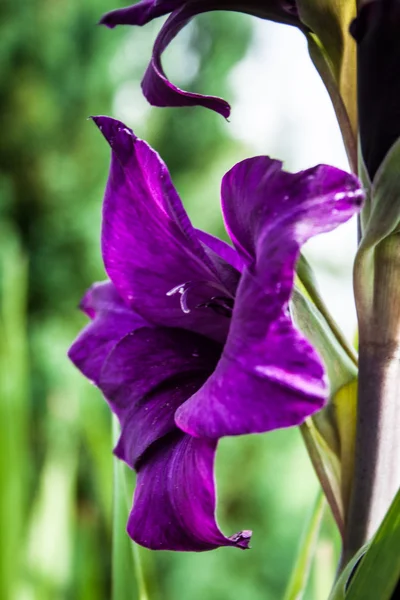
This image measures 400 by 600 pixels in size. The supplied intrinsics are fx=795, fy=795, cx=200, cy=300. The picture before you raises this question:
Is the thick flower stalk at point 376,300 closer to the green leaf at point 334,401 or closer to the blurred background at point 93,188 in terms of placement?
the green leaf at point 334,401

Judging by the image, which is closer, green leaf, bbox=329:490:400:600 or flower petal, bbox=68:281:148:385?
green leaf, bbox=329:490:400:600

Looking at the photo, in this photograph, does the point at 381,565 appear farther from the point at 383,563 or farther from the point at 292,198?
the point at 292,198

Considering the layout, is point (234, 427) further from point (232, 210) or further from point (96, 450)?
point (96, 450)

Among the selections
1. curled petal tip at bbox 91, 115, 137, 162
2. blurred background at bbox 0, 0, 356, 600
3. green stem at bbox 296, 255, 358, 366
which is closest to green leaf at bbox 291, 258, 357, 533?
green stem at bbox 296, 255, 358, 366

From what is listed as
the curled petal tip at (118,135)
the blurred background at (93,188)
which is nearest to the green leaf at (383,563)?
the curled petal tip at (118,135)

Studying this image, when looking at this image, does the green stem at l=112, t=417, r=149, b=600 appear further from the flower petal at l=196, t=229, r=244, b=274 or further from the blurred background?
the blurred background

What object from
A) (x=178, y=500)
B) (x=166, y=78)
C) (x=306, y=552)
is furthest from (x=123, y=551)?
(x=166, y=78)

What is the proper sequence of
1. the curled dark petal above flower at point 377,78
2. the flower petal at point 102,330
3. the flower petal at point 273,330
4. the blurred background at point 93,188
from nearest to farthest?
the flower petal at point 273,330
the curled dark petal above flower at point 377,78
the flower petal at point 102,330
the blurred background at point 93,188
